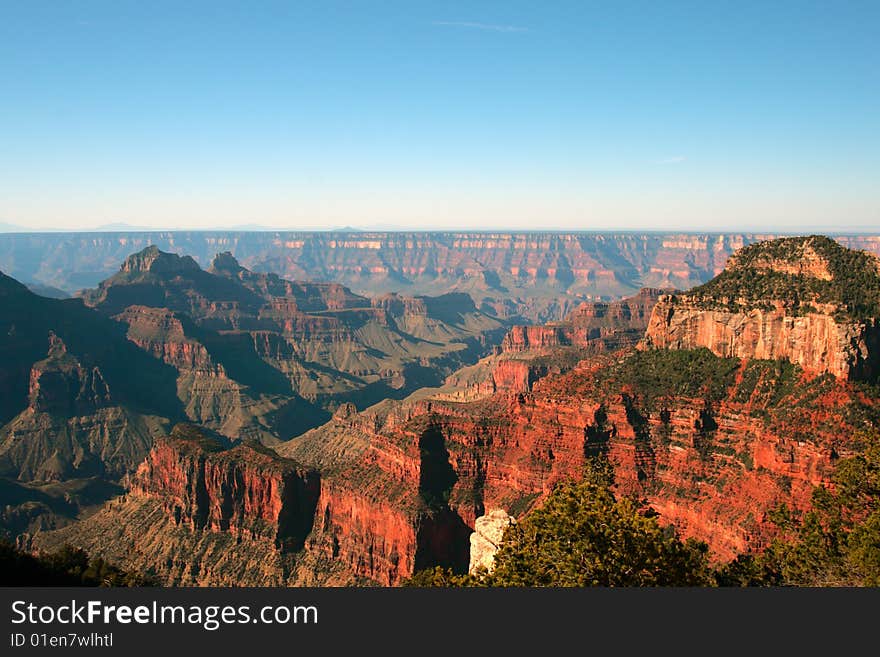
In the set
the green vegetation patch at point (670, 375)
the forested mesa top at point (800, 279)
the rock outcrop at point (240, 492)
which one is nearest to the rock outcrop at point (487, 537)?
the green vegetation patch at point (670, 375)

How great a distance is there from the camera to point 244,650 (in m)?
20.5

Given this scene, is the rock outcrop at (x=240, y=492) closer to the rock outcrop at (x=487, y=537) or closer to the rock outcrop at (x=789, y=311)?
the rock outcrop at (x=487, y=537)

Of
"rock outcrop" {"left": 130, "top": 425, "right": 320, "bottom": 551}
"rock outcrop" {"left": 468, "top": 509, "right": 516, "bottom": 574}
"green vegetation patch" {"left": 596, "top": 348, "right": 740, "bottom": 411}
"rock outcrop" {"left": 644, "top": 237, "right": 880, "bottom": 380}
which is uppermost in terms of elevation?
"rock outcrop" {"left": 644, "top": 237, "right": 880, "bottom": 380}

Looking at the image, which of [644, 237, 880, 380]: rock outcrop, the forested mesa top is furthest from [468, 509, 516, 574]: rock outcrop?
the forested mesa top

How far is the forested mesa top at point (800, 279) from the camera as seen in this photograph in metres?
73.0

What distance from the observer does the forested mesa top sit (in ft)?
240

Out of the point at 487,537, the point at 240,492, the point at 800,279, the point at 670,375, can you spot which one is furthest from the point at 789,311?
the point at 240,492

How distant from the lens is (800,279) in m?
79.1

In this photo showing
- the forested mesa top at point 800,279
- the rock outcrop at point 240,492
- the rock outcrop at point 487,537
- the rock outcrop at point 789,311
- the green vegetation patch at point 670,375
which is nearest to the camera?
the rock outcrop at point 487,537

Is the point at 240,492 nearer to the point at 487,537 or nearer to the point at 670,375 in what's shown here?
the point at 487,537

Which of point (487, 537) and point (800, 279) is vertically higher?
point (800, 279)

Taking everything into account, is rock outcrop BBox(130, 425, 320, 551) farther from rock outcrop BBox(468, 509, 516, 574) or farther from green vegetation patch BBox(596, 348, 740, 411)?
green vegetation patch BBox(596, 348, 740, 411)

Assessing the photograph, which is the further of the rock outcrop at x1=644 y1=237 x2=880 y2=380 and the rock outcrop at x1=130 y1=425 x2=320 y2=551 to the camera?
the rock outcrop at x1=130 y1=425 x2=320 y2=551

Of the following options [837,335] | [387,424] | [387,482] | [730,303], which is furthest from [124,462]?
[837,335]
